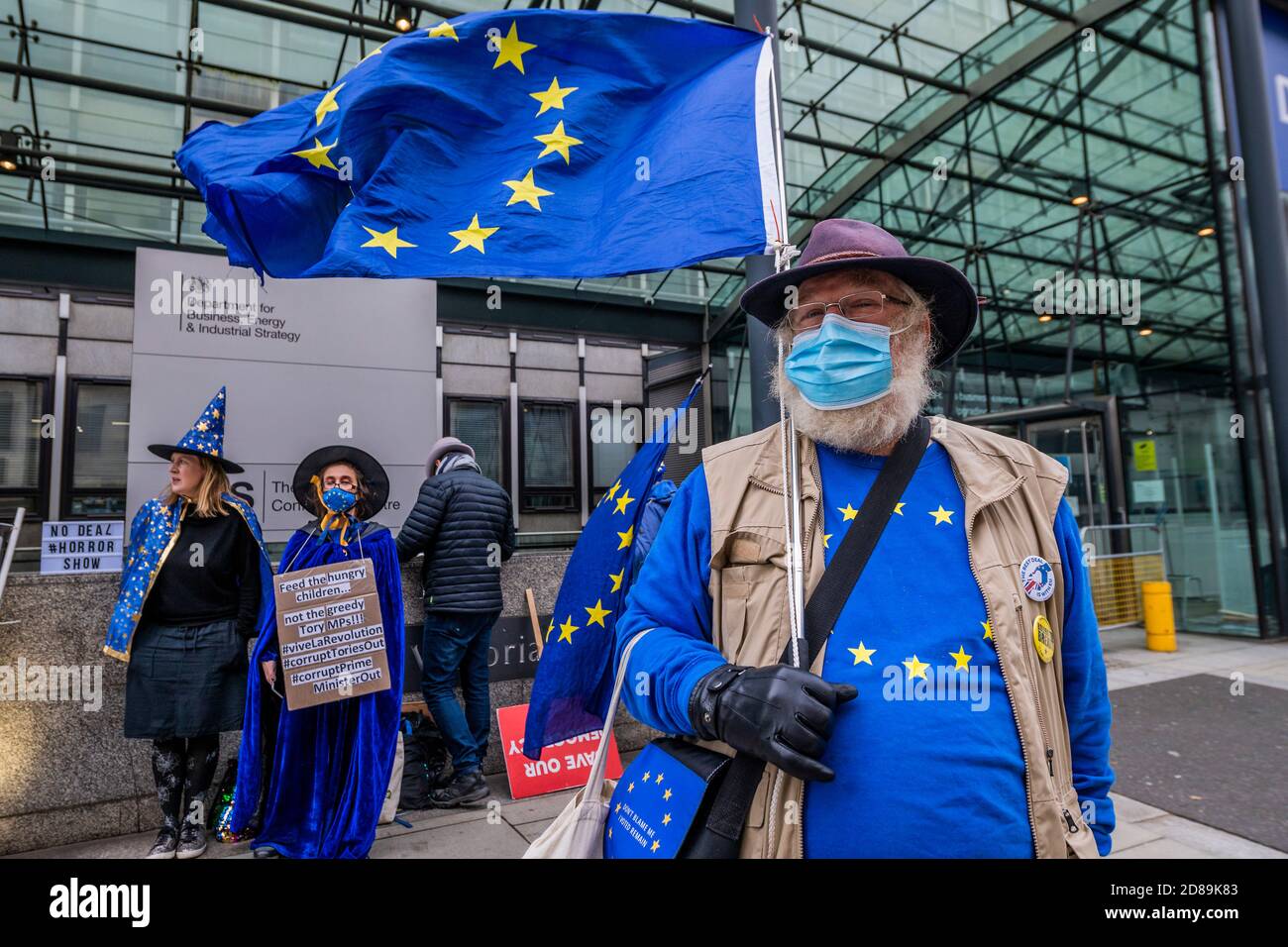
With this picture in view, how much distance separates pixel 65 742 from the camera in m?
4.22

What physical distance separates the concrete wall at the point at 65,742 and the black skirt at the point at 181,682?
533mm

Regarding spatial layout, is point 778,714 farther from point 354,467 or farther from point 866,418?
point 354,467

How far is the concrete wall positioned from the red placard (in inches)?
80.5

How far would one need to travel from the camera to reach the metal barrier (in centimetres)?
989

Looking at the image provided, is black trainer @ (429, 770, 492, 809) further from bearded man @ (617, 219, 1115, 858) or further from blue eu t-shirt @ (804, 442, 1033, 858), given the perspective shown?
blue eu t-shirt @ (804, 442, 1033, 858)

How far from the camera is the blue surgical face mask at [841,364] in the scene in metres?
1.79

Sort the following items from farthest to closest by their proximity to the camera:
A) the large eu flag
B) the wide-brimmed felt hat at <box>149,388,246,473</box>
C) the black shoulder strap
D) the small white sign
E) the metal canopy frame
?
the metal canopy frame
the small white sign
the wide-brimmed felt hat at <box>149,388,246,473</box>
the large eu flag
the black shoulder strap

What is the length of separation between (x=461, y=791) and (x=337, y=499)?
6.47 feet

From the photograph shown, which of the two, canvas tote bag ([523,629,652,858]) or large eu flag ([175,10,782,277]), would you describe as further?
large eu flag ([175,10,782,277])

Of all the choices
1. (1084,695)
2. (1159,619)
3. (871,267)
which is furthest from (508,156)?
(1159,619)

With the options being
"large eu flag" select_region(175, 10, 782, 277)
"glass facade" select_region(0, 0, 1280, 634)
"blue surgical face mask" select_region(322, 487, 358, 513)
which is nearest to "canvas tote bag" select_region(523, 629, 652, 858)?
"large eu flag" select_region(175, 10, 782, 277)

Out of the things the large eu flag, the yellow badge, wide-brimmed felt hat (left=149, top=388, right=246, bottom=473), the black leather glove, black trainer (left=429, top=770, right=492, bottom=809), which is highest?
the large eu flag

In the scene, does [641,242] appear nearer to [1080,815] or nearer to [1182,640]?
[1080,815]

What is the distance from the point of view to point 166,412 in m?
5.62
